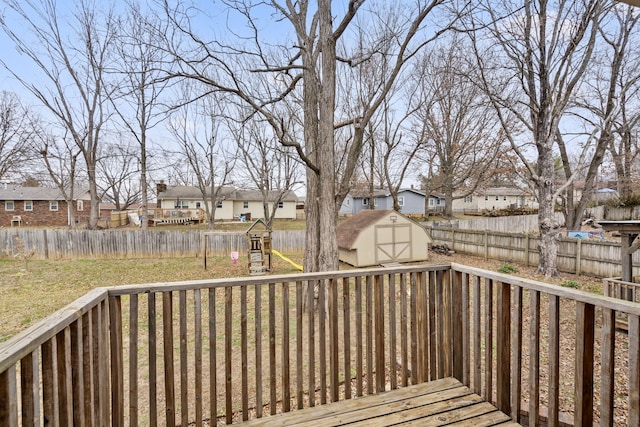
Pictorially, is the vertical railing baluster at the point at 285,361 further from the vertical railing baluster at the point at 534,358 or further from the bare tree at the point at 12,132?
the bare tree at the point at 12,132

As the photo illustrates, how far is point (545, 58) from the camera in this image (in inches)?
348

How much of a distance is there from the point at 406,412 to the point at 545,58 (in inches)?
407

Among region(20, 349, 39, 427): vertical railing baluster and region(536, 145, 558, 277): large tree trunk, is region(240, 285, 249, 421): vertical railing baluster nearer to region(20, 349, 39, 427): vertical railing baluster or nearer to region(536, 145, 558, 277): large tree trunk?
region(20, 349, 39, 427): vertical railing baluster

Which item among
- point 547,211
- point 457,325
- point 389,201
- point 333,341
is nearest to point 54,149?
point 333,341

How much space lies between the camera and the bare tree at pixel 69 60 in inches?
381

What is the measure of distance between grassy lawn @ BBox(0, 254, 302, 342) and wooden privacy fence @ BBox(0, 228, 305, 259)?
48cm

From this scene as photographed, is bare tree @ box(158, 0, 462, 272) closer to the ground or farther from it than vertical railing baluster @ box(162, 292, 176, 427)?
farther from it

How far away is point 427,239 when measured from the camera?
43.8ft

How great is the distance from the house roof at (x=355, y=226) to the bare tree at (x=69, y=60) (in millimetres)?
8976

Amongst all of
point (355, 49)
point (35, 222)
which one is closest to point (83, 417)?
point (355, 49)

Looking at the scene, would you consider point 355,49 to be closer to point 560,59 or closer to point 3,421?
point 560,59

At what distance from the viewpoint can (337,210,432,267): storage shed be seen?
1212 centimetres

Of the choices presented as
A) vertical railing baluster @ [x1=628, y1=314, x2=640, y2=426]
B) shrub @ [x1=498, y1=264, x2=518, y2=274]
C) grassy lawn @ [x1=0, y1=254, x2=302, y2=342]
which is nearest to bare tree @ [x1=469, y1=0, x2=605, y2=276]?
shrub @ [x1=498, y1=264, x2=518, y2=274]

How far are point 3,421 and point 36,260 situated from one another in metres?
15.2
